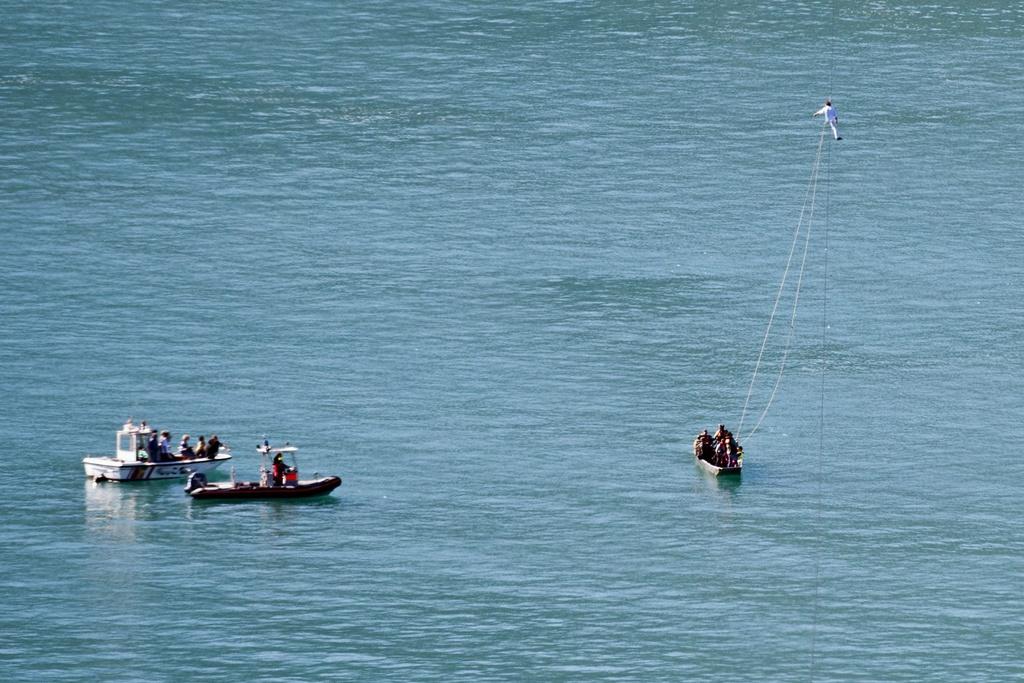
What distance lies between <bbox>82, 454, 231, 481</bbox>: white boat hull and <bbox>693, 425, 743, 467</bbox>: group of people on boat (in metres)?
19.1

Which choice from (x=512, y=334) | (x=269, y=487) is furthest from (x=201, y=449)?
(x=512, y=334)

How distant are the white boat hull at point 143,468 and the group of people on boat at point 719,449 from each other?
19.1 m

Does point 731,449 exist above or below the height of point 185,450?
below

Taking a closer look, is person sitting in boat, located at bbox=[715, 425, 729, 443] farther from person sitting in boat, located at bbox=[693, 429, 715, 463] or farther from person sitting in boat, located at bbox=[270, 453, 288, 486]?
person sitting in boat, located at bbox=[270, 453, 288, 486]

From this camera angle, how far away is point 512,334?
123500mm

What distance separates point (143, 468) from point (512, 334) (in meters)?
25.5

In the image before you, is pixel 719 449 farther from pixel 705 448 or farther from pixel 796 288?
pixel 796 288

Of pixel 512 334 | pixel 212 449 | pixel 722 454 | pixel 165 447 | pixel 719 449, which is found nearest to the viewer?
pixel 212 449

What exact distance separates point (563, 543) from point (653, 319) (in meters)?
30.5

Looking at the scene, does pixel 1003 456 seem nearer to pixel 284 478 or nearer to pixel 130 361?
pixel 284 478

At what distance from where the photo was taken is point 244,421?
110 metres

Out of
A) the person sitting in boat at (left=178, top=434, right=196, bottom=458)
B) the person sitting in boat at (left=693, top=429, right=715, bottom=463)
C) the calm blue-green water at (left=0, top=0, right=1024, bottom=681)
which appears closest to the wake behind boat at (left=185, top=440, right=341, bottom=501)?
the calm blue-green water at (left=0, top=0, right=1024, bottom=681)

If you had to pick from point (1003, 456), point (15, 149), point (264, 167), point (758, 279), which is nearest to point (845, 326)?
point (758, 279)

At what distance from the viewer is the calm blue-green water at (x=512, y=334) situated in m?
89.2
